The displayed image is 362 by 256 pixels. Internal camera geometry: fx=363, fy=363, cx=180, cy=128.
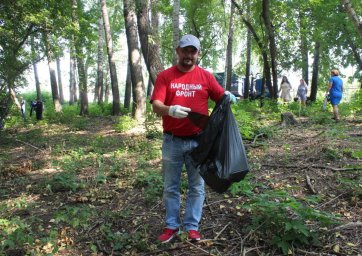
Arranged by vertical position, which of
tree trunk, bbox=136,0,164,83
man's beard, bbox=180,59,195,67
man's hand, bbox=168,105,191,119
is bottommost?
man's hand, bbox=168,105,191,119

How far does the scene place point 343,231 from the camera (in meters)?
3.62

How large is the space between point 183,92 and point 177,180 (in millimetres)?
911

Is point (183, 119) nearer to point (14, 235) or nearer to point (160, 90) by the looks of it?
point (160, 90)

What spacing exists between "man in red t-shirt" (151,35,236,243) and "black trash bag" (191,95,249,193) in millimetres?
126

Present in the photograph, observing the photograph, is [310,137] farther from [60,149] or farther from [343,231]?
[60,149]

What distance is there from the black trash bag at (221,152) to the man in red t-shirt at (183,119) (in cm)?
13

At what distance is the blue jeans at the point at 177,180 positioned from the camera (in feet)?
11.9

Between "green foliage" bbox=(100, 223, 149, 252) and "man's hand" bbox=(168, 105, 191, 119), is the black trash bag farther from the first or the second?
"green foliage" bbox=(100, 223, 149, 252)

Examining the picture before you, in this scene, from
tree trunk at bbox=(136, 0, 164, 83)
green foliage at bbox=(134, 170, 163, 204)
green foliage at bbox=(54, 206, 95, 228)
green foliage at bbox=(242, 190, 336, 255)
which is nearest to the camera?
green foliage at bbox=(242, 190, 336, 255)

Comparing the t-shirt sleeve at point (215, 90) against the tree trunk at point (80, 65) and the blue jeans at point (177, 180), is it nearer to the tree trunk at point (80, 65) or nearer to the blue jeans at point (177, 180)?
the blue jeans at point (177, 180)

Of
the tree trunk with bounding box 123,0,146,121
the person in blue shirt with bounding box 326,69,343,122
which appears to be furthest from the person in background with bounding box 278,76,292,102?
the tree trunk with bounding box 123,0,146,121

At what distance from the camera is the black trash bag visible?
3301mm

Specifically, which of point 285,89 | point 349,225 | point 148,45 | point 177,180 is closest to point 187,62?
point 177,180

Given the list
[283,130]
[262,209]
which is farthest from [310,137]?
[262,209]
